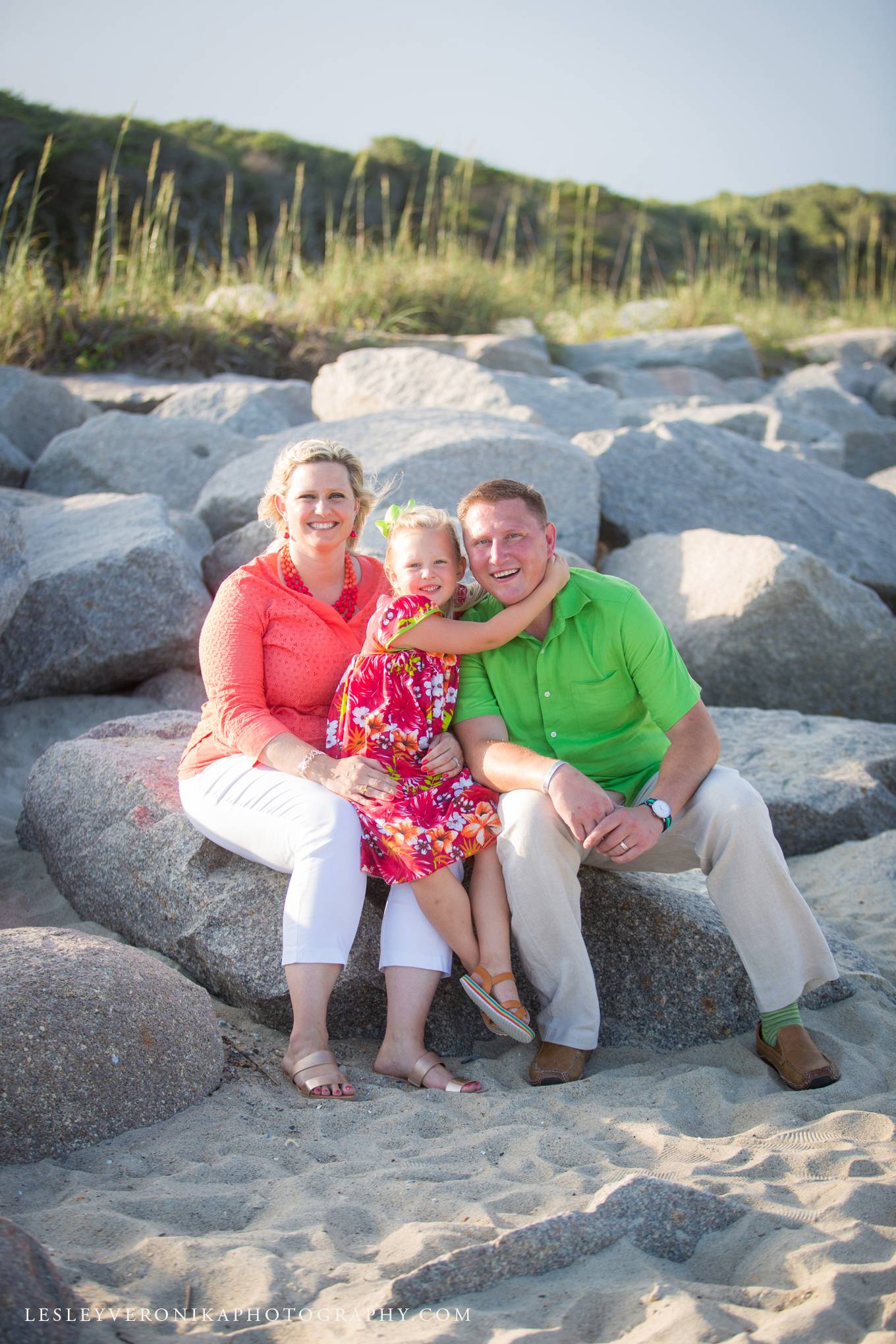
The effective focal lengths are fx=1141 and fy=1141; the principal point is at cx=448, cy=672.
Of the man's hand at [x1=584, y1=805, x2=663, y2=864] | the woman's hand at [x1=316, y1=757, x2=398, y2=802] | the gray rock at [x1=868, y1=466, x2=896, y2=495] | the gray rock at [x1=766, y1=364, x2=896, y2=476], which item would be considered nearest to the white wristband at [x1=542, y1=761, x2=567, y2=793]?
the man's hand at [x1=584, y1=805, x2=663, y2=864]

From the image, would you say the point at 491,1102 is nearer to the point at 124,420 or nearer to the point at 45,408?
the point at 124,420

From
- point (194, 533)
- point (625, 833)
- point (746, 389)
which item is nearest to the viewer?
point (625, 833)

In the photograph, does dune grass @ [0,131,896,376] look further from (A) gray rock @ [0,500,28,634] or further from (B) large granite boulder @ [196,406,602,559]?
(A) gray rock @ [0,500,28,634]

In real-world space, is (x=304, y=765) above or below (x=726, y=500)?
below

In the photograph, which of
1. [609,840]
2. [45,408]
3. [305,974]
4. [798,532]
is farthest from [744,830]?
[45,408]

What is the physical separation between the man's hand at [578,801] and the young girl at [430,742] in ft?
0.71

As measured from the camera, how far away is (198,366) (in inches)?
355

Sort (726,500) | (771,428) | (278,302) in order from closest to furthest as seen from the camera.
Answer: (726,500), (771,428), (278,302)

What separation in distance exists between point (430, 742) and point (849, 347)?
1201 centimetres

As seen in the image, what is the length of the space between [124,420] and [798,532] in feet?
12.9

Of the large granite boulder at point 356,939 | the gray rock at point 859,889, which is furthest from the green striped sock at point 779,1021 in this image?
the gray rock at point 859,889

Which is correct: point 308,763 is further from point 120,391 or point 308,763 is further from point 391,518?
point 120,391

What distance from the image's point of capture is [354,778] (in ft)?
10.1

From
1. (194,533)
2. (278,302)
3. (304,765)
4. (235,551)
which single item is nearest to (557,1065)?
(304,765)
